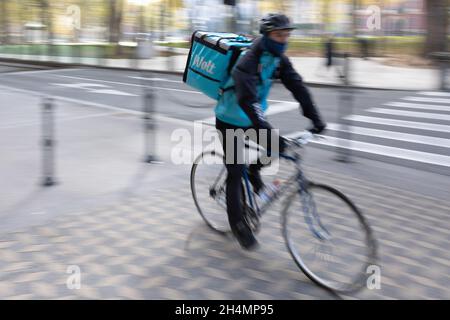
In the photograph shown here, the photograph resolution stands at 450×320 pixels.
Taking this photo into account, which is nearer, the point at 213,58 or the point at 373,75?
the point at 213,58

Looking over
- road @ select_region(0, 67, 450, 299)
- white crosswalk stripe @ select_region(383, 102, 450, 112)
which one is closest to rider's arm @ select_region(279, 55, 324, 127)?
road @ select_region(0, 67, 450, 299)

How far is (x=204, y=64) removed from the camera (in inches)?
169

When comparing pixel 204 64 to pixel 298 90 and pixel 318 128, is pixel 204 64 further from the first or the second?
pixel 318 128

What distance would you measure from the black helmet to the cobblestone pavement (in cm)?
137

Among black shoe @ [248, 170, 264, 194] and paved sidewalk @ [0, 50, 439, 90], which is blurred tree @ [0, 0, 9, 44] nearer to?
paved sidewalk @ [0, 50, 439, 90]

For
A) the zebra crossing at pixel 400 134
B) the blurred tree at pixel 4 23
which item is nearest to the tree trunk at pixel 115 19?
the blurred tree at pixel 4 23

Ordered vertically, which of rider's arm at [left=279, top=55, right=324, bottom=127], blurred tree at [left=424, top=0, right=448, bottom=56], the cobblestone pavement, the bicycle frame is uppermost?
blurred tree at [left=424, top=0, right=448, bottom=56]

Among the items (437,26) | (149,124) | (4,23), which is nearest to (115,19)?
(437,26)

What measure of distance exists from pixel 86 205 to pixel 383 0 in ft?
154

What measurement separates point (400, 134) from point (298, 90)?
6783 mm

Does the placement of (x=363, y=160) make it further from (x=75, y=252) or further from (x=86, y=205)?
(x=75, y=252)

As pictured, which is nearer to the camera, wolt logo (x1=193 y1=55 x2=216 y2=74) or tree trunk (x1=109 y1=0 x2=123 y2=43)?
wolt logo (x1=193 y1=55 x2=216 y2=74)

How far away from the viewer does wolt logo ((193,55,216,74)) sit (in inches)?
167

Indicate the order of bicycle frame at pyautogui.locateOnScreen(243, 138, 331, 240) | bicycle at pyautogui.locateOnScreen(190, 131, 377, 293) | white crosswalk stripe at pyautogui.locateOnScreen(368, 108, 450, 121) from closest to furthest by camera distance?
1. bicycle at pyautogui.locateOnScreen(190, 131, 377, 293)
2. bicycle frame at pyautogui.locateOnScreen(243, 138, 331, 240)
3. white crosswalk stripe at pyautogui.locateOnScreen(368, 108, 450, 121)
